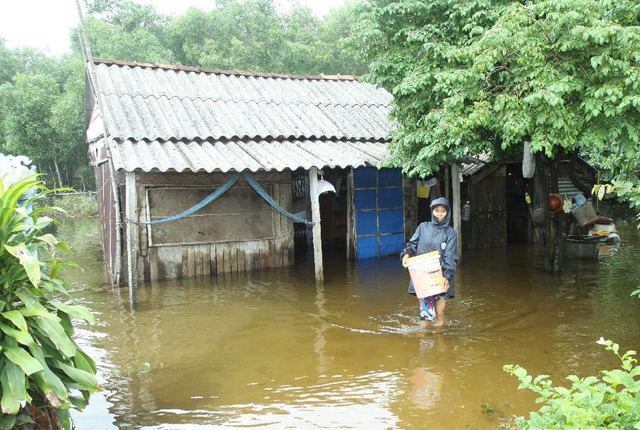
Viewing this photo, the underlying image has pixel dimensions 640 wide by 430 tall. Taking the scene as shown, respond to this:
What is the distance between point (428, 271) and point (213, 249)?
5.64 meters

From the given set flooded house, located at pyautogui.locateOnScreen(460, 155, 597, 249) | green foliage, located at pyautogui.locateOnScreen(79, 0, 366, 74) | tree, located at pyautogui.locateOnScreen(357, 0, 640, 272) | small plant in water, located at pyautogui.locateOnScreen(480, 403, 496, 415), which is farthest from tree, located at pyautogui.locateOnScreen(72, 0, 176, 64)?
small plant in water, located at pyautogui.locateOnScreen(480, 403, 496, 415)

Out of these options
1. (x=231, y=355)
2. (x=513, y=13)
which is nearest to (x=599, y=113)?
(x=513, y=13)

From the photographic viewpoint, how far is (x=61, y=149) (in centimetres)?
2689

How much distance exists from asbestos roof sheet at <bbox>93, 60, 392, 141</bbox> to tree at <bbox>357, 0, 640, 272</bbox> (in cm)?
180

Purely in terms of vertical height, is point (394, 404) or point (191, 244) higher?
point (191, 244)

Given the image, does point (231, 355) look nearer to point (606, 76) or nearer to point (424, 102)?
point (424, 102)

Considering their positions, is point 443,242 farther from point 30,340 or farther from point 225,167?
point 30,340

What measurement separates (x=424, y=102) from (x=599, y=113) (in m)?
2.70

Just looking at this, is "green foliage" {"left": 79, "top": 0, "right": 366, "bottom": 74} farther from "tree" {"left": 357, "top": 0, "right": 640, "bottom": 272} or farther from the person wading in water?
the person wading in water

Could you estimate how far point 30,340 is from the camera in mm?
3293

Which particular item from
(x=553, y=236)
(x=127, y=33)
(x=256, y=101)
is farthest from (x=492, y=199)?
(x=127, y=33)

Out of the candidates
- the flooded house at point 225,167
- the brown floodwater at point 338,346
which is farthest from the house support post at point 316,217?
the brown floodwater at point 338,346

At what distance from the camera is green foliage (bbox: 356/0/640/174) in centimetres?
636

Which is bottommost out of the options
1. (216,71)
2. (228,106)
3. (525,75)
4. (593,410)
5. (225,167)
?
(593,410)
